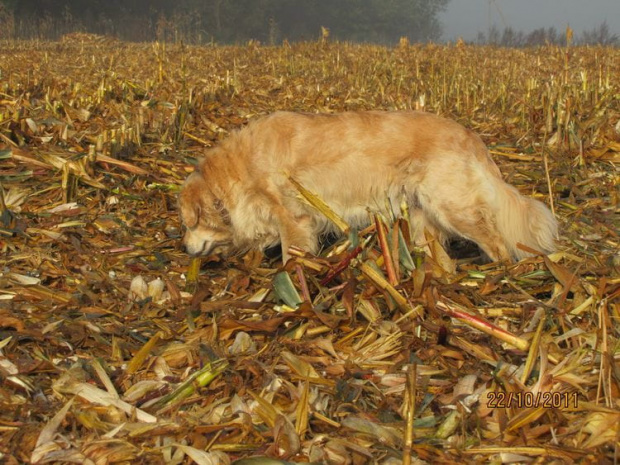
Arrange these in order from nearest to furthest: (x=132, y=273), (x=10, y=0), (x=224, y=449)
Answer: (x=224, y=449) < (x=132, y=273) < (x=10, y=0)

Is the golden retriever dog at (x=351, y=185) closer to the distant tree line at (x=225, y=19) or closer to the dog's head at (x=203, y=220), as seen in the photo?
the dog's head at (x=203, y=220)

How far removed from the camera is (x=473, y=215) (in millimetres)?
4219

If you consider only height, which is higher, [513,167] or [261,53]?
[261,53]

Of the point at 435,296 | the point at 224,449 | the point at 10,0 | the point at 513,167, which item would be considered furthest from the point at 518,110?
the point at 10,0

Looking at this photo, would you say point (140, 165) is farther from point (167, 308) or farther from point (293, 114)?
point (167, 308)

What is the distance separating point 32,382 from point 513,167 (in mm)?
4540

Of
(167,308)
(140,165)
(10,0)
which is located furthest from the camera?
(10,0)

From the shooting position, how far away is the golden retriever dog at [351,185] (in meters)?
4.22

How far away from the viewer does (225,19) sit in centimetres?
5500

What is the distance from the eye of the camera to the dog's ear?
454 centimetres

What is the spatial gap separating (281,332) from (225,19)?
183 ft
